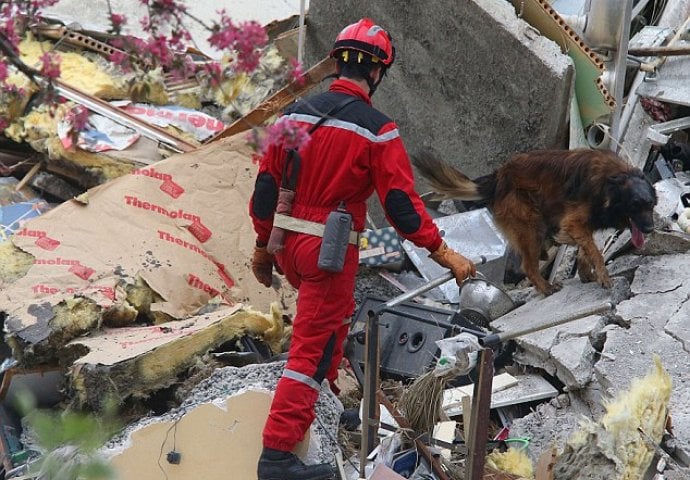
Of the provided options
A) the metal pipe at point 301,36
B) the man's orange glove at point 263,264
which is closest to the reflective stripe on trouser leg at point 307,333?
the man's orange glove at point 263,264

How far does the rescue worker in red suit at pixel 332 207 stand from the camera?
12.8ft

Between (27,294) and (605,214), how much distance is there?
342 centimetres

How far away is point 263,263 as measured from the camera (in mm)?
4574

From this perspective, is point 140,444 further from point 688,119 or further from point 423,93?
point 688,119

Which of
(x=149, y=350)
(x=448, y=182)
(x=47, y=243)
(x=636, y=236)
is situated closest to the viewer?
(x=149, y=350)

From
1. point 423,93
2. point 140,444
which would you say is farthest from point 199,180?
point 140,444

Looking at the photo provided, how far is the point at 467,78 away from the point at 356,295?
1.72m

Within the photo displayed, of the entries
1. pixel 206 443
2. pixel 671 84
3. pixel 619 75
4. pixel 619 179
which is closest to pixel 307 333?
pixel 206 443

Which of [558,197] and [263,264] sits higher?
[263,264]

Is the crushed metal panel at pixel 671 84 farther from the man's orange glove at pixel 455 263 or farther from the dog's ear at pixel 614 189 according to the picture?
the man's orange glove at pixel 455 263

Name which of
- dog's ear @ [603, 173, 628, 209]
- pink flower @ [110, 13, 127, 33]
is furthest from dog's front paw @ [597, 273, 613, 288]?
pink flower @ [110, 13, 127, 33]

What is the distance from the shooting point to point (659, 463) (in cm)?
390

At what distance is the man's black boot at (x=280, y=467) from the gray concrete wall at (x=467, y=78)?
3.33 meters

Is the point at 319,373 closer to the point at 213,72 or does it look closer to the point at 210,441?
the point at 210,441
